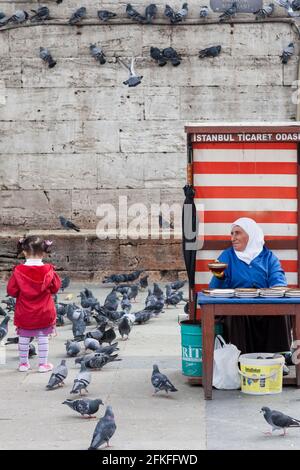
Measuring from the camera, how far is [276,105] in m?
16.1

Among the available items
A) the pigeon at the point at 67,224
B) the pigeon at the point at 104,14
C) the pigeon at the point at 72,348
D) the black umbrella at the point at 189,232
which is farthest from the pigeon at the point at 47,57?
the black umbrella at the point at 189,232

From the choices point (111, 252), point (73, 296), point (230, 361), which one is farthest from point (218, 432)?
point (111, 252)

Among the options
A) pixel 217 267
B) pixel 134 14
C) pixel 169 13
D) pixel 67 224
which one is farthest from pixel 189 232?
pixel 134 14

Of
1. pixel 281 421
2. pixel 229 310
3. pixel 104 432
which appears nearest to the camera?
pixel 104 432

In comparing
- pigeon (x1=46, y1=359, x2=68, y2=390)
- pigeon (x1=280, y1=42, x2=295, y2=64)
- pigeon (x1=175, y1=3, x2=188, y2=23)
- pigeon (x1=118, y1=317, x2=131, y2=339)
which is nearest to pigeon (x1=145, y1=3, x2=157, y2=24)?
pigeon (x1=175, y1=3, x2=188, y2=23)

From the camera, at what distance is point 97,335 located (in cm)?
957

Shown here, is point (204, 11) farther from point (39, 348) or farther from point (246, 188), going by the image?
point (39, 348)

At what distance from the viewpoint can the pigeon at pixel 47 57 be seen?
15.9 metres

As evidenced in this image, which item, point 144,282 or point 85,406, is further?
point 144,282

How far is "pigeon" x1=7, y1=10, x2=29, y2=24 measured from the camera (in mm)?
16031

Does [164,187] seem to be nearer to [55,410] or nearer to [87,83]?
[87,83]

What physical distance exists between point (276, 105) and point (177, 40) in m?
1.91

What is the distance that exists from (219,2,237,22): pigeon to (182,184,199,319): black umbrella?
8.42 meters

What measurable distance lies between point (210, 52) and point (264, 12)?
1.06 metres
